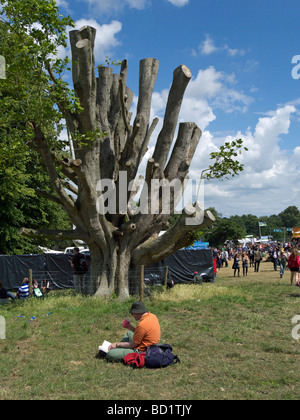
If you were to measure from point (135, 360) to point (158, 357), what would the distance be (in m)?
0.38

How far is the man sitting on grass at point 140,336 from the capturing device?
6.67 metres

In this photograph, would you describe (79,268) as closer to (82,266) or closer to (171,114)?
(82,266)

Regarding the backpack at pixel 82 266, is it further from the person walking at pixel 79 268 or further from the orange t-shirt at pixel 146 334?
the orange t-shirt at pixel 146 334

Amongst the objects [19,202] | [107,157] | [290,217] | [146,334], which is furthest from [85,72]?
[290,217]

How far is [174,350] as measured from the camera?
7492 mm

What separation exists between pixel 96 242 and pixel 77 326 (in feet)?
12.4

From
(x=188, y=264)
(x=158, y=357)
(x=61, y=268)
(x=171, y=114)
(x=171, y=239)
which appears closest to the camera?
(x=158, y=357)

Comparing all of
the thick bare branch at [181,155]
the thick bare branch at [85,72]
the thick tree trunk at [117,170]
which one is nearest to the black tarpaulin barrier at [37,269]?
the thick tree trunk at [117,170]

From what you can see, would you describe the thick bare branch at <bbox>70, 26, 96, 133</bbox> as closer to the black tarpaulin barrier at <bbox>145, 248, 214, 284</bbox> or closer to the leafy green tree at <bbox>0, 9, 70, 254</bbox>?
the leafy green tree at <bbox>0, 9, 70, 254</bbox>

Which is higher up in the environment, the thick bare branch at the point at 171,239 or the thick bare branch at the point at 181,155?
the thick bare branch at the point at 181,155

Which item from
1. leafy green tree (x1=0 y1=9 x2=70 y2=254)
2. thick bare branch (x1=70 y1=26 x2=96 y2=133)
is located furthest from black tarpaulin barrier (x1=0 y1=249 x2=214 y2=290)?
thick bare branch (x1=70 y1=26 x2=96 y2=133)

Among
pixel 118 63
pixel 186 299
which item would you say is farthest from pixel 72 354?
pixel 118 63

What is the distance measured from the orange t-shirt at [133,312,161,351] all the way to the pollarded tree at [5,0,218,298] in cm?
508

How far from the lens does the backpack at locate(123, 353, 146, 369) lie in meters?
6.46
